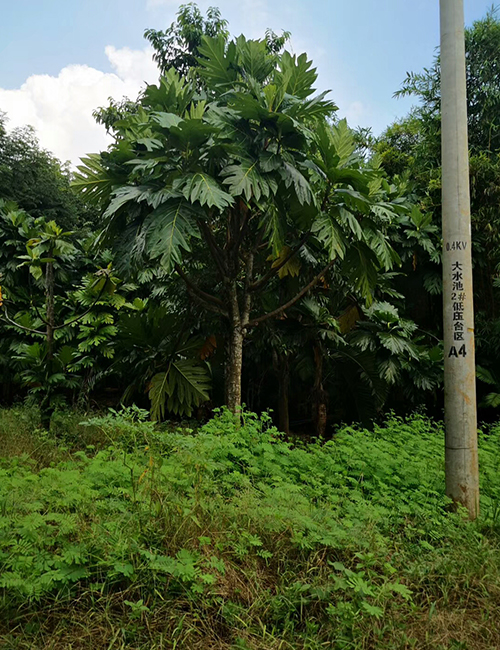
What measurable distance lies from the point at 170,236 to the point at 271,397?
4.52 meters

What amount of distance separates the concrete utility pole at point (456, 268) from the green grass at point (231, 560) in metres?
0.35

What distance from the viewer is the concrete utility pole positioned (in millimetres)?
3266

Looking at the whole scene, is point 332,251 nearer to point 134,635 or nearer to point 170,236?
point 170,236

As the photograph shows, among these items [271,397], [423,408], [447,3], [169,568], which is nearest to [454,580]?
[169,568]

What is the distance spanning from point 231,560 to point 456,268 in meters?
2.22

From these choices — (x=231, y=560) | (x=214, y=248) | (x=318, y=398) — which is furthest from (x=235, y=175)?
(x=318, y=398)

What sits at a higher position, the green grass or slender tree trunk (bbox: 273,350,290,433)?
slender tree trunk (bbox: 273,350,290,433)

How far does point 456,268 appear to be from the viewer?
3.33m

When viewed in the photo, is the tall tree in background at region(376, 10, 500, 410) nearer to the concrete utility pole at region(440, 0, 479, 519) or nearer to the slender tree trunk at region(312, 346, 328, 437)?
the slender tree trunk at region(312, 346, 328, 437)

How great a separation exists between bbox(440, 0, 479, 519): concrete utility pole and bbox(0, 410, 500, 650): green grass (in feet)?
1.15

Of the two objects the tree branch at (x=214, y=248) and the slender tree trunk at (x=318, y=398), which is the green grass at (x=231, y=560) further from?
the slender tree trunk at (x=318, y=398)

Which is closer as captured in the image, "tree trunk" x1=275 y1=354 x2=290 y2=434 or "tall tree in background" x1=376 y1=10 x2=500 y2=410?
"tree trunk" x1=275 y1=354 x2=290 y2=434

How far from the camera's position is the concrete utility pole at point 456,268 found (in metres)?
3.27

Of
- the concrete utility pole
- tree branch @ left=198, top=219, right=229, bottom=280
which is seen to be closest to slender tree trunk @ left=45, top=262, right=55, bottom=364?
tree branch @ left=198, top=219, right=229, bottom=280
